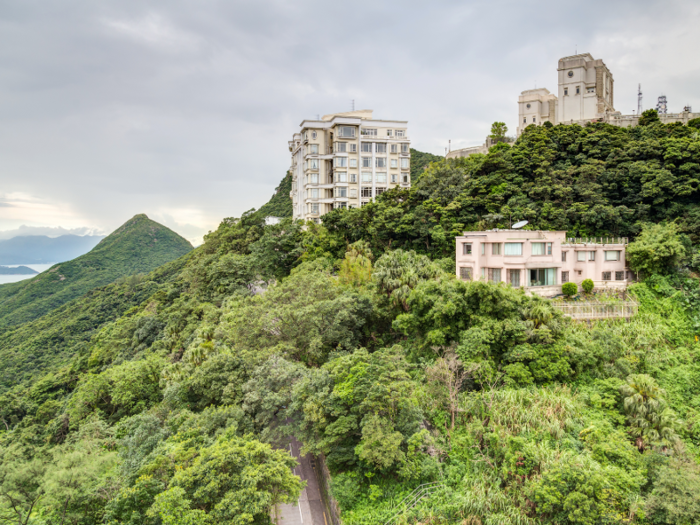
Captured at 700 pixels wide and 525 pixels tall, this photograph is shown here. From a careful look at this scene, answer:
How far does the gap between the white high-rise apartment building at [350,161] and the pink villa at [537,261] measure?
23.0 metres

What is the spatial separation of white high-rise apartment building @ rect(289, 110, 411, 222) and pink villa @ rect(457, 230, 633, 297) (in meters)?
23.0

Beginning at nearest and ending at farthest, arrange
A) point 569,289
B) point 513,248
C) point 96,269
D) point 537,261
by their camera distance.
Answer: point 513,248 → point 537,261 → point 569,289 → point 96,269

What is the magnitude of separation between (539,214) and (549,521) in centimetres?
2466

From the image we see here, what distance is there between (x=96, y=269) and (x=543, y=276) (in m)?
77.4

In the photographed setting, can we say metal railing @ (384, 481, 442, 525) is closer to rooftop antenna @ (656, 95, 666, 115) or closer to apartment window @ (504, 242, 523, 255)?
apartment window @ (504, 242, 523, 255)

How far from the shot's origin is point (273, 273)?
38719mm

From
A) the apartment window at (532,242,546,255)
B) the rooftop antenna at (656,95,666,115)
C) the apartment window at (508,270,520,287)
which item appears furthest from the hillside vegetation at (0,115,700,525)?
the rooftop antenna at (656,95,666,115)

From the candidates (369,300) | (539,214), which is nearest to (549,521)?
(369,300)

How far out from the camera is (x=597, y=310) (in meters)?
22.8

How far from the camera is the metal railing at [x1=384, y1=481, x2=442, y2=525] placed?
13711mm

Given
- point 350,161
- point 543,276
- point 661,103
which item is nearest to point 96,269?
point 350,161

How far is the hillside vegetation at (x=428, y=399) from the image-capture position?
12727mm

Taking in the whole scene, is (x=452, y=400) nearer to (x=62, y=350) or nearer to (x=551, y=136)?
(x=551, y=136)

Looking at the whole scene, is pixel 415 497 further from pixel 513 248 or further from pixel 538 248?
pixel 538 248
